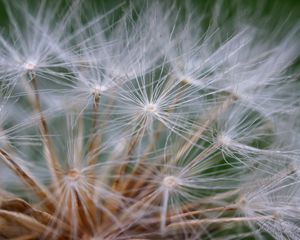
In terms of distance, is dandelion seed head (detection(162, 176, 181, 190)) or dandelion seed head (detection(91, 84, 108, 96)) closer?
dandelion seed head (detection(162, 176, 181, 190))

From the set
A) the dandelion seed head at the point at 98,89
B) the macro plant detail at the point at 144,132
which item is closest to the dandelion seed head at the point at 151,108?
the macro plant detail at the point at 144,132

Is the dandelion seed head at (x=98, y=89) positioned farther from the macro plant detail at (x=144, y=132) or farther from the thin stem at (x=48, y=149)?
the thin stem at (x=48, y=149)

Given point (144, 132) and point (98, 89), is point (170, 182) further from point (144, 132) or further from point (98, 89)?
point (98, 89)

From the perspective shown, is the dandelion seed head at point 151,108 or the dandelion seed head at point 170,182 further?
the dandelion seed head at point 151,108

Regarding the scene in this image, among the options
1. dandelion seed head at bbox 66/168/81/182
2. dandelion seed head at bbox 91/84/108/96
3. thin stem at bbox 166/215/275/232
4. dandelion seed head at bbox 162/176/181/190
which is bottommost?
thin stem at bbox 166/215/275/232

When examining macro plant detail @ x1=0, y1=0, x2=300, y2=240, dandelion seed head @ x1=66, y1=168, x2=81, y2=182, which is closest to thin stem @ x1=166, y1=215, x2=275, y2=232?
macro plant detail @ x1=0, y1=0, x2=300, y2=240

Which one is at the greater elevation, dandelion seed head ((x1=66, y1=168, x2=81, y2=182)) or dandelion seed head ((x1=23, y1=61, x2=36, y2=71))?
dandelion seed head ((x1=23, y1=61, x2=36, y2=71))

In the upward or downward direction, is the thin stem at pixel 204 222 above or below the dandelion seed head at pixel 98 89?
below

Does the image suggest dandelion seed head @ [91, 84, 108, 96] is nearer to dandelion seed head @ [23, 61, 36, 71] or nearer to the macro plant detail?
the macro plant detail

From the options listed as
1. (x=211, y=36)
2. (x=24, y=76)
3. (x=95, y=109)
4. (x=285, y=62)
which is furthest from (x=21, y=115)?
(x=285, y=62)
